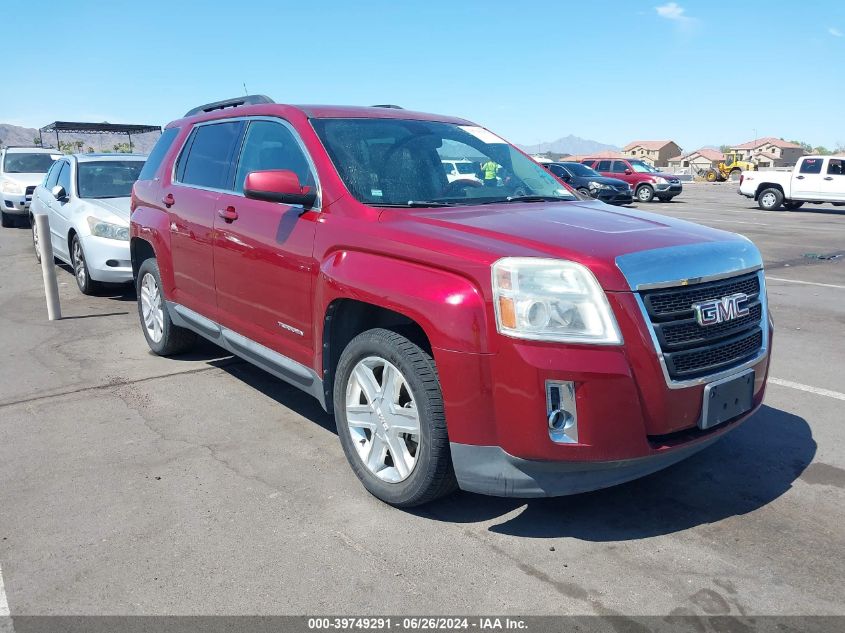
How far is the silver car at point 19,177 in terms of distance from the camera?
643 inches

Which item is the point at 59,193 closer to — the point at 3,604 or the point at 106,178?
the point at 106,178

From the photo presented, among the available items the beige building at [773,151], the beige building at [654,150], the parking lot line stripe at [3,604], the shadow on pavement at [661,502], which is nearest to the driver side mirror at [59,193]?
the parking lot line stripe at [3,604]

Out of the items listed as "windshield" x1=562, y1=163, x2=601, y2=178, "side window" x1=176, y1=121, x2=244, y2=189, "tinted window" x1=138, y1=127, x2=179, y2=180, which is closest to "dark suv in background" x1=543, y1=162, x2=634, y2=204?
"windshield" x1=562, y1=163, x2=601, y2=178

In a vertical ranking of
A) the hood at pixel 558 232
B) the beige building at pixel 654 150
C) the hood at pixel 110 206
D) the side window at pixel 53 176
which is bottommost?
the beige building at pixel 654 150

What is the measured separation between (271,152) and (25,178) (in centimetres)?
1456

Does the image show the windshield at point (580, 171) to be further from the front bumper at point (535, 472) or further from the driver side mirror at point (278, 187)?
the front bumper at point (535, 472)

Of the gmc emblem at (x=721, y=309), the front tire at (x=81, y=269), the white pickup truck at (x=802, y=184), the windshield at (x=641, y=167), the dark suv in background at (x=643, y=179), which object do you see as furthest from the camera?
the windshield at (x=641, y=167)

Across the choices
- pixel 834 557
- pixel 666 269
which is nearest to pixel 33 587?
pixel 666 269

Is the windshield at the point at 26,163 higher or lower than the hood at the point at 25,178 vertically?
higher

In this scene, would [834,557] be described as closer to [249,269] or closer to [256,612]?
[256,612]

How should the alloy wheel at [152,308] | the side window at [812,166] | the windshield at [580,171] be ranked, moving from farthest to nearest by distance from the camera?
the windshield at [580,171] → the side window at [812,166] → the alloy wheel at [152,308]

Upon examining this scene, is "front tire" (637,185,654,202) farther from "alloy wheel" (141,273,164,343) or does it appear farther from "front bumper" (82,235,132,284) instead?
"alloy wheel" (141,273,164,343)

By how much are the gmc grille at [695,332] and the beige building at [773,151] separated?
115 metres

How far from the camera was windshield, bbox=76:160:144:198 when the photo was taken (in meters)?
9.39
